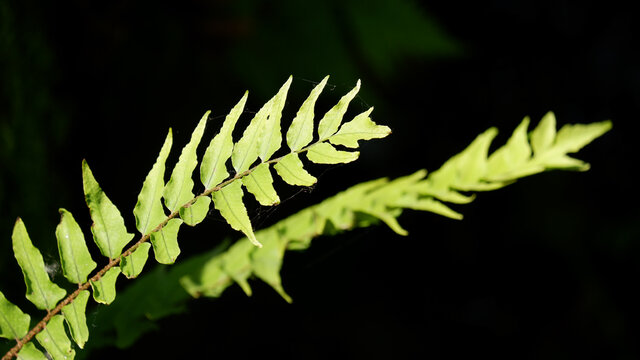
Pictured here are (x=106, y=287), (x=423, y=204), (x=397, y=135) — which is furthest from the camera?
(x=397, y=135)

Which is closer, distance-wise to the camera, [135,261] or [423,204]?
[135,261]

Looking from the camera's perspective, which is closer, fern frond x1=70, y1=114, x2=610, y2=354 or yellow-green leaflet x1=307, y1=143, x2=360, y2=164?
yellow-green leaflet x1=307, y1=143, x2=360, y2=164

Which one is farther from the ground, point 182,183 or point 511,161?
point 182,183

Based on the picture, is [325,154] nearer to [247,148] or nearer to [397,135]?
[247,148]

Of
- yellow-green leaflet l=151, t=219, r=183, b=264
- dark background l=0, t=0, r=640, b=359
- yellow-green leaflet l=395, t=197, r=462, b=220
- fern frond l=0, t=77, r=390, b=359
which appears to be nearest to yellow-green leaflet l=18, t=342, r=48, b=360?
fern frond l=0, t=77, r=390, b=359

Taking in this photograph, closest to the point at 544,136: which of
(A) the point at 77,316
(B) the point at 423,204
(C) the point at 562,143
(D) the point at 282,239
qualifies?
(C) the point at 562,143

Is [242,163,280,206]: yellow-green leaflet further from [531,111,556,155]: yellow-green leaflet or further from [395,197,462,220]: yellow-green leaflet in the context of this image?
[531,111,556,155]: yellow-green leaflet
